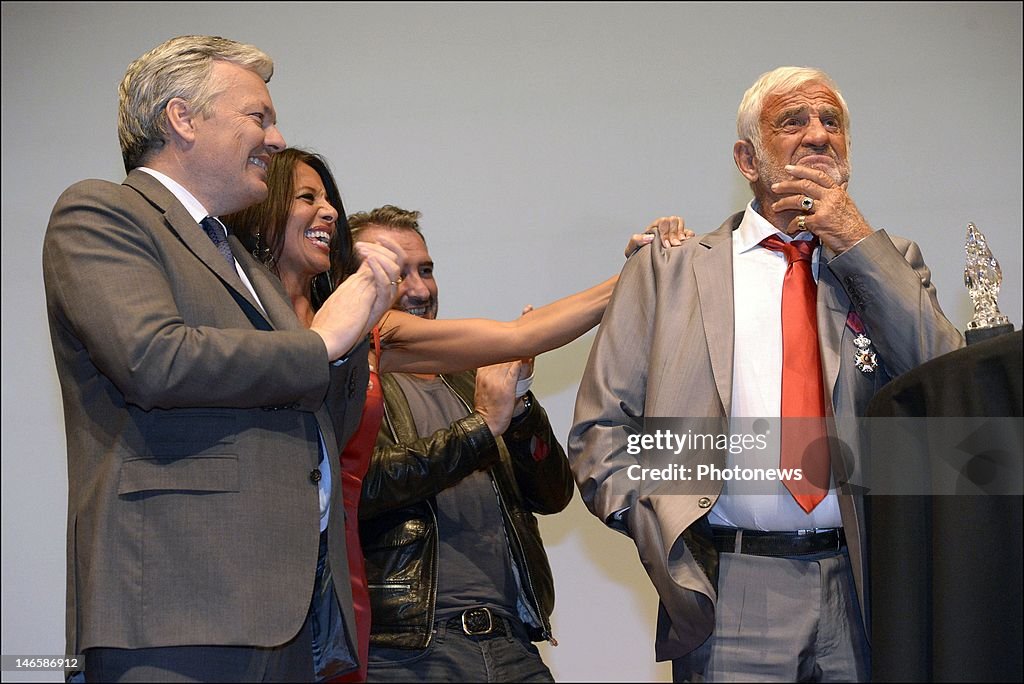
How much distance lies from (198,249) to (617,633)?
Result: 235 cm

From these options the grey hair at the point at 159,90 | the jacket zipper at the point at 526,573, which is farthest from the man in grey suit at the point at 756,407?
the grey hair at the point at 159,90

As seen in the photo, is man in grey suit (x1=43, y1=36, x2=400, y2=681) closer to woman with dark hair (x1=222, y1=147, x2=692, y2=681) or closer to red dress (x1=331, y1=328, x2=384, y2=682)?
red dress (x1=331, y1=328, x2=384, y2=682)

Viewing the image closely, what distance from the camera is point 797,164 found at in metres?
2.69

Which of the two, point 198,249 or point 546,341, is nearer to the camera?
point 198,249

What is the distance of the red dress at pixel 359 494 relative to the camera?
Result: 248cm

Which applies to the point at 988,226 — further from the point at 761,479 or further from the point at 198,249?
the point at 198,249

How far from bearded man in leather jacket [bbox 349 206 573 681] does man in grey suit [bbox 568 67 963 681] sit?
534 millimetres

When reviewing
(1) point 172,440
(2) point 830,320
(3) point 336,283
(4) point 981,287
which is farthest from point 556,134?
(1) point 172,440

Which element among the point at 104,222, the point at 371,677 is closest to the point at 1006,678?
the point at 371,677

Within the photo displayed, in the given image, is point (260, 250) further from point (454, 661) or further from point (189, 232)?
point (454, 661)

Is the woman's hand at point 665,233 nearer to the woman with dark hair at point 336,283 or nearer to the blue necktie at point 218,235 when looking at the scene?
the woman with dark hair at point 336,283

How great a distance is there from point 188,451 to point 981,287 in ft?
4.79

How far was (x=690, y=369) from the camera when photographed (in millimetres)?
2424

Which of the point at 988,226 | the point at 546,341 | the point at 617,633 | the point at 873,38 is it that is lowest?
the point at 617,633
